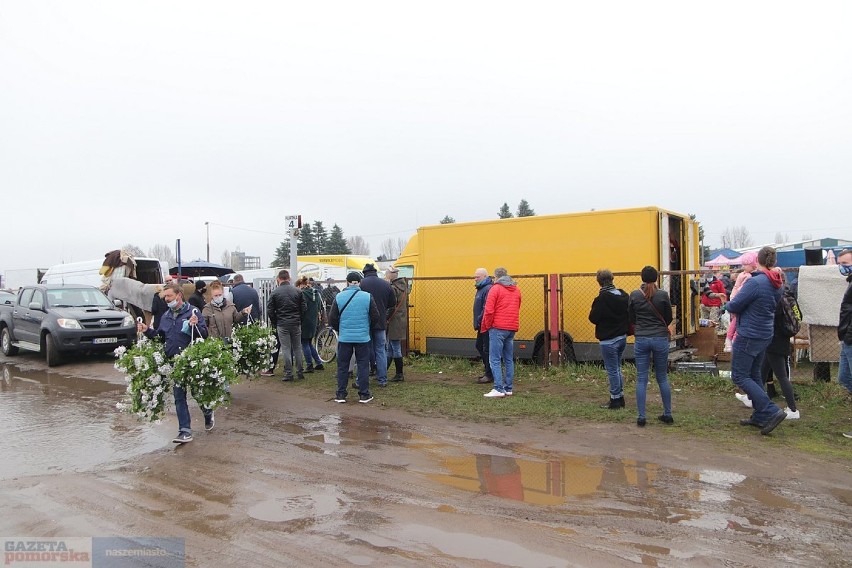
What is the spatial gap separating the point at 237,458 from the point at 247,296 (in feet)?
15.7

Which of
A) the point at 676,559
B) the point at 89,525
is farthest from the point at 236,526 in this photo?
the point at 676,559

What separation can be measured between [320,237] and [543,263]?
47004 mm

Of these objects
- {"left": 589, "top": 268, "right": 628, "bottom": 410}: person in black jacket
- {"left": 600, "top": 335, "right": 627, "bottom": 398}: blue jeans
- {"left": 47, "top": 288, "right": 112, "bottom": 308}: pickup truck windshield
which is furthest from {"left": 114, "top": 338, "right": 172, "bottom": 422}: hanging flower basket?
{"left": 47, "top": 288, "right": 112, "bottom": 308}: pickup truck windshield

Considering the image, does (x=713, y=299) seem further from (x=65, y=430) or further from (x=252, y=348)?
(x=65, y=430)

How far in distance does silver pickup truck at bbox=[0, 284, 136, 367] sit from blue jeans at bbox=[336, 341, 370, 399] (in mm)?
7548

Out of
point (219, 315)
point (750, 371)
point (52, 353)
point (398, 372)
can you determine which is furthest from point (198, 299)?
point (750, 371)

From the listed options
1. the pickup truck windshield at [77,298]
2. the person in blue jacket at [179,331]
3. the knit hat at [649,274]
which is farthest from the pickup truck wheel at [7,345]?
the knit hat at [649,274]

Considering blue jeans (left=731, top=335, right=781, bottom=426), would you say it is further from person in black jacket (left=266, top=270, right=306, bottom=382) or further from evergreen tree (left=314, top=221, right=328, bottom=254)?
evergreen tree (left=314, top=221, right=328, bottom=254)

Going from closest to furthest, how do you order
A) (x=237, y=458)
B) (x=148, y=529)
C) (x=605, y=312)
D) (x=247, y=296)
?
(x=148, y=529) < (x=237, y=458) < (x=605, y=312) < (x=247, y=296)

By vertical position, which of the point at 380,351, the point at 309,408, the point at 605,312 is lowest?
the point at 309,408

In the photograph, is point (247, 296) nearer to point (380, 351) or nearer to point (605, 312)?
point (380, 351)

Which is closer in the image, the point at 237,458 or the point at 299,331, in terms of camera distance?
→ the point at 237,458

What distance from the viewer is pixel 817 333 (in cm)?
849

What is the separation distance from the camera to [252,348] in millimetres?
8797
